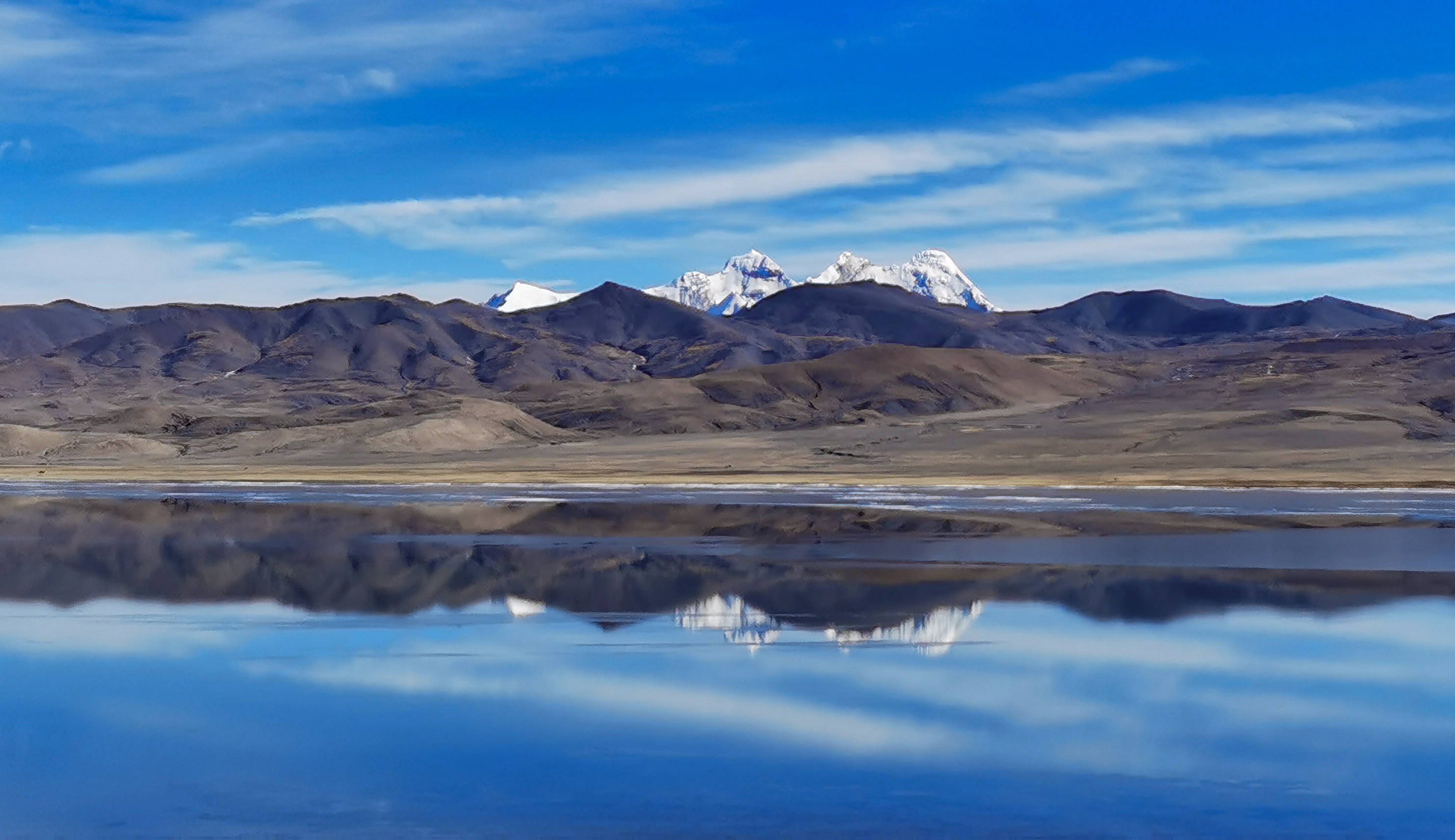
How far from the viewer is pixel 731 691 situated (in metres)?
18.2

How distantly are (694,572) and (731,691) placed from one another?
43.1ft

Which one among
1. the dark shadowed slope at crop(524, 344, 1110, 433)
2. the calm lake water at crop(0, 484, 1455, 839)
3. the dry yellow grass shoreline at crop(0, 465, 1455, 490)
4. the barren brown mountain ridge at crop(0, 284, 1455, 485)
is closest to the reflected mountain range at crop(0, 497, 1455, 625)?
the calm lake water at crop(0, 484, 1455, 839)

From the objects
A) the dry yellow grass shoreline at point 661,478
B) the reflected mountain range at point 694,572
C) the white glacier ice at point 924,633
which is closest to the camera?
the white glacier ice at point 924,633

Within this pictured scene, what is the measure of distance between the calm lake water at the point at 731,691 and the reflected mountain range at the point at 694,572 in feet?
0.60

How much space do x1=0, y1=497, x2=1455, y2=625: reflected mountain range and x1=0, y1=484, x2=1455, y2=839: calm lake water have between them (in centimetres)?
18

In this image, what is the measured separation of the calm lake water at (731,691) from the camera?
12938mm

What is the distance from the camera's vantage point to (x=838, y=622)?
2386 centimetres

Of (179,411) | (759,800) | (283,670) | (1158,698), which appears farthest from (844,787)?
(179,411)

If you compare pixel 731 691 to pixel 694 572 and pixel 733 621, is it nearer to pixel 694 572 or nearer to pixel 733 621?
pixel 733 621

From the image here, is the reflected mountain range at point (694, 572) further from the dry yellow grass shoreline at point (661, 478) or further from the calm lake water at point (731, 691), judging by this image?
the dry yellow grass shoreline at point (661, 478)

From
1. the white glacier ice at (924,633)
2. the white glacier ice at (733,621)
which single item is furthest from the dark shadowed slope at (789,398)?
the white glacier ice at (924,633)

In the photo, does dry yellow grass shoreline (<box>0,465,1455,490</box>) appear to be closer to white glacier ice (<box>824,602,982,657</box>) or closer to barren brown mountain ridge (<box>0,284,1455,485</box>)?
barren brown mountain ridge (<box>0,284,1455,485</box>)

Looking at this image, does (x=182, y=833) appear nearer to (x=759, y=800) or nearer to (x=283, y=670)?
(x=759, y=800)

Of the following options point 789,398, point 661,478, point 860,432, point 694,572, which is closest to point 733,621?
point 694,572
